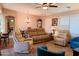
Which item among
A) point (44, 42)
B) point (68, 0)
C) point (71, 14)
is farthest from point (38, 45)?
point (68, 0)

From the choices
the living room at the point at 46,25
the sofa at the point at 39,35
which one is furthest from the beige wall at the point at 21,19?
the sofa at the point at 39,35

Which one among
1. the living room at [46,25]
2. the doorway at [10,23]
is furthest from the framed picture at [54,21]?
the doorway at [10,23]

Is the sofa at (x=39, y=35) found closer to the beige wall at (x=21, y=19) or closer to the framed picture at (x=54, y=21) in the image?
the beige wall at (x=21, y=19)

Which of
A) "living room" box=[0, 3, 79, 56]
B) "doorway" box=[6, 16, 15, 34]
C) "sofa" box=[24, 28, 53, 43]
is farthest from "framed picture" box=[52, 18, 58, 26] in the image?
"doorway" box=[6, 16, 15, 34]

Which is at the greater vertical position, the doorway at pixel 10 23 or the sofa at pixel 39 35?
the doorway at pixel 10 23

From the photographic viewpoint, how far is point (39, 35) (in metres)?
2.39

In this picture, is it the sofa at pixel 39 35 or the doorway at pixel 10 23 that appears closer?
the doorway at pixel 10 23

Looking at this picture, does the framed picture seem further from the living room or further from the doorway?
the doorway

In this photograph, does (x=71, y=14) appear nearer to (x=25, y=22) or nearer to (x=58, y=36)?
(x=58, y=36)

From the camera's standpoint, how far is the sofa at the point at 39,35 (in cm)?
231

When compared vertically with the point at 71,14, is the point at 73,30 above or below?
below

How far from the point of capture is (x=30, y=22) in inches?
89.4

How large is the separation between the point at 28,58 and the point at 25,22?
0.91m

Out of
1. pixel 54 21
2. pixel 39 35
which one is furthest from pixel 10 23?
pixel 54 21
